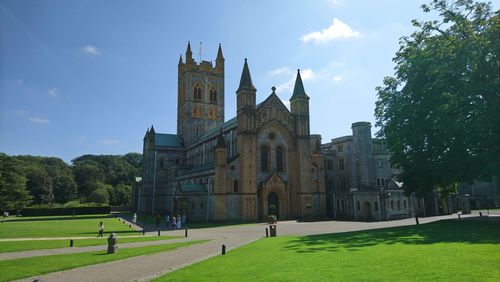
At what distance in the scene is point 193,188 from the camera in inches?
2094

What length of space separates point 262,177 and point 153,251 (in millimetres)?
32275

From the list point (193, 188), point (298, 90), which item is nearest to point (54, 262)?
point (193, 188)

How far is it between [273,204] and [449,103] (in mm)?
31031

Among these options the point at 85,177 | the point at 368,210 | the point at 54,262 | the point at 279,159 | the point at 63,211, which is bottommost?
the point at 54,262

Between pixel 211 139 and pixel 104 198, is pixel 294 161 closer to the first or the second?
pixel 211 139

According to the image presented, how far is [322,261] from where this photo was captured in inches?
576

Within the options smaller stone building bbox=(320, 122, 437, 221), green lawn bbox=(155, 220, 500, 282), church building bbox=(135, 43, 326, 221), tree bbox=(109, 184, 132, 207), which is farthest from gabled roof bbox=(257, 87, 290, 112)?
tree bbox=(109, 184, 132, 207)

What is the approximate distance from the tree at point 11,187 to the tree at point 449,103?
7799 centimetres

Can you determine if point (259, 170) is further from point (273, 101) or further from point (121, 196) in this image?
point (121, 196)

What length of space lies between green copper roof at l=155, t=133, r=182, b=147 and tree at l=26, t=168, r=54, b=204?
140 ft

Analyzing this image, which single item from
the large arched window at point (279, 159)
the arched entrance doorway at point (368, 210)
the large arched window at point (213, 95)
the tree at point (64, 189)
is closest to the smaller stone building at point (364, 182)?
the arched entrance doorway at point (368, 210)

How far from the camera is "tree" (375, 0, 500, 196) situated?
25.6 meters

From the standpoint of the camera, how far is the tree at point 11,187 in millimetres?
72750

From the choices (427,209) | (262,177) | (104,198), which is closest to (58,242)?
Result: (262,177)
